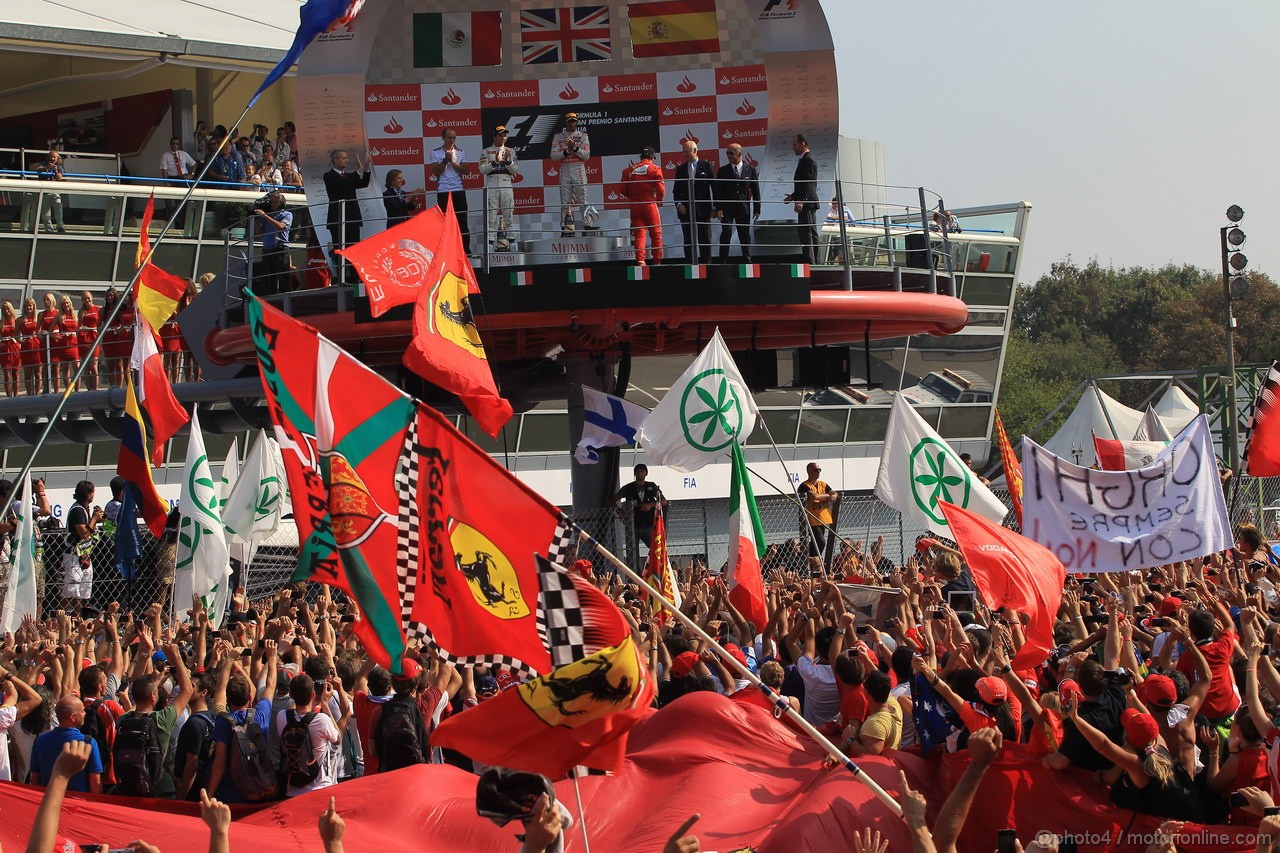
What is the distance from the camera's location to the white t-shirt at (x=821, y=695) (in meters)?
10.6

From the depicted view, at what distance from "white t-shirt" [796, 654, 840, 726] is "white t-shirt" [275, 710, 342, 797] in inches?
117

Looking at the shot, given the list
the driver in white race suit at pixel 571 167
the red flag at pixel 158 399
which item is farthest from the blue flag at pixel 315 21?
the driver in white race suit at pixel 571 167

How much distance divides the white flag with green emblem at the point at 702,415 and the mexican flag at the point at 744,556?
1584mm

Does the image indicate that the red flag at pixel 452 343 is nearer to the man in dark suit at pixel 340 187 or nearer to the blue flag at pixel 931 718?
the blue flag at pixel 931 718

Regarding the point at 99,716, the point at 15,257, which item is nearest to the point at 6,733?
the point at 99,716

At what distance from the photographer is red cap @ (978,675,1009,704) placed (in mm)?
8555

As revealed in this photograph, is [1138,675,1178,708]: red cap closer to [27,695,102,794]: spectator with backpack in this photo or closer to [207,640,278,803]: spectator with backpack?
[207,640,278,803]: spectator with backpack

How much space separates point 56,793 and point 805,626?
684cm

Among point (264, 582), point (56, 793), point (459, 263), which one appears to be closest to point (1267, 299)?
point (264, 582)

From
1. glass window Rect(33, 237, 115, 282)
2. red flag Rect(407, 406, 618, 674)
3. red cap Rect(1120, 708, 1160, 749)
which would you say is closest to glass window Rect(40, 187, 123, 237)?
glass window Rect(33, 237, 115, 282)

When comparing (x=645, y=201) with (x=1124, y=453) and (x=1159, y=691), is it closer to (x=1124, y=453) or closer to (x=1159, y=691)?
(x=1124, y=453)

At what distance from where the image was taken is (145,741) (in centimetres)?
980

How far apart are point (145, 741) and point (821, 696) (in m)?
4.13

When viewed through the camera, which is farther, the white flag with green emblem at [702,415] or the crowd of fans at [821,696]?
the white flag with green emblem at [702,415]
